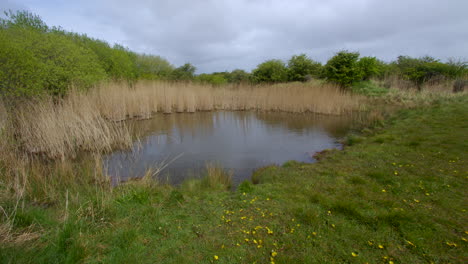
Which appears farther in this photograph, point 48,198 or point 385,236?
point 48,198

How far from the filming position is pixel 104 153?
637 centimetres

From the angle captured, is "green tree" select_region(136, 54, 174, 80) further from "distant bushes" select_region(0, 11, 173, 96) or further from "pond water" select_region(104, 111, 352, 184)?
"pond water" select_region(104, 111, 352, 184)

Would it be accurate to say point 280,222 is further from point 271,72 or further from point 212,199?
point 271,72

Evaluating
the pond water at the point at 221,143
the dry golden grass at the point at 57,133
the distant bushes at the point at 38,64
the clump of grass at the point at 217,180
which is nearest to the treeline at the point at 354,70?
the pond water at the point at 221,143

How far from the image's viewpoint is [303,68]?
69.3 feet

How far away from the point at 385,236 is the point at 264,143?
5094 millimetres

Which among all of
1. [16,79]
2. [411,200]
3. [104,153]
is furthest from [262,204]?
[16,79]

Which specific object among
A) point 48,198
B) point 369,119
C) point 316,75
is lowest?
point 48,198

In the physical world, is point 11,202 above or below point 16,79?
below

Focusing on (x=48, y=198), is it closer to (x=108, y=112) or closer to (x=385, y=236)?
(x=385, y=236)

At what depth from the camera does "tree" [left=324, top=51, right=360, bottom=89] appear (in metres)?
15.8

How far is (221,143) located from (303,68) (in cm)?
1722

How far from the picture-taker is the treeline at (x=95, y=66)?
19.5 feet

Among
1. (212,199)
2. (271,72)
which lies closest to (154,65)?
(271,72)
